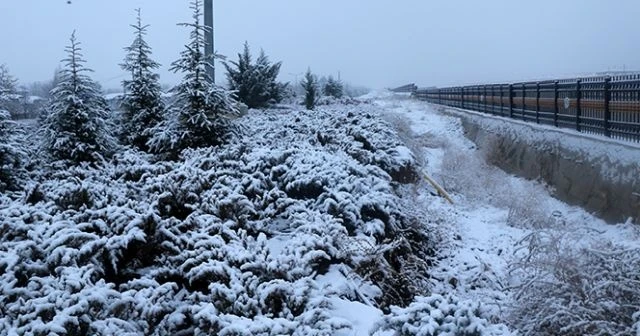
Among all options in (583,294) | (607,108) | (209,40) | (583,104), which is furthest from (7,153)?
(583,104)

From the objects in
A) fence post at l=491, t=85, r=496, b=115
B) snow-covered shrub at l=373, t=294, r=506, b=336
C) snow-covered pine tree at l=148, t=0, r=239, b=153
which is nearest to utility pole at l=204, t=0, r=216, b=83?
snow-covered pine tree at l=148, t=0, r=239, b=153

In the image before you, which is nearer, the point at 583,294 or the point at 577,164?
the point at 583,294

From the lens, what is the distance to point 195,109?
11539 mm

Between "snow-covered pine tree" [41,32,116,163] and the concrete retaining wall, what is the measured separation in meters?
8.88

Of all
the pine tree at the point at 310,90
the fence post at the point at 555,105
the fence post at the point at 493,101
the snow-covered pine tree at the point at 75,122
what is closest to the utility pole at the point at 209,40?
the snow-covered pine tree at the point at 75,122

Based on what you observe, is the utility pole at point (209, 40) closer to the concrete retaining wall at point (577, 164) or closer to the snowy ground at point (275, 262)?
the snowy ground at point (275, 262)

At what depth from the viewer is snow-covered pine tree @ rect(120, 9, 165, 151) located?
13109mm

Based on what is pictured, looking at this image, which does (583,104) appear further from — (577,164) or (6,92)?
(6,92)

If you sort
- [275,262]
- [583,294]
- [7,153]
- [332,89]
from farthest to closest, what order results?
[332,89] < [7,153] < [275,262] < [583,294]

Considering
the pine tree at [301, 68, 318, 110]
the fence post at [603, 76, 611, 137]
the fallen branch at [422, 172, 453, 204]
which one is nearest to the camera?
the fence post at [603, 76, 611, 137]

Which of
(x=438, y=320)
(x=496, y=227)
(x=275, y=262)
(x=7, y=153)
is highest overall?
(x=7, y=153)

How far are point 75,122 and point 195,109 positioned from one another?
2.27 metres

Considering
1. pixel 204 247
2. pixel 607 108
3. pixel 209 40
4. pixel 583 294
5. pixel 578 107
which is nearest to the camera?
pixel 583 294

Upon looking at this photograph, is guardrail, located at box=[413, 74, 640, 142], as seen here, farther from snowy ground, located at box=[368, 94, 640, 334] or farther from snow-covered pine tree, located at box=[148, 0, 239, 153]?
snow-covered pine tree, located at box=[148, 0, 239, 153]
